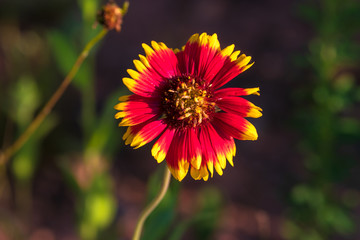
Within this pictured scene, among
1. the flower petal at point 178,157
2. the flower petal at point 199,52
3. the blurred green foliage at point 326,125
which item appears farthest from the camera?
the blurred green foliage at point 326,125

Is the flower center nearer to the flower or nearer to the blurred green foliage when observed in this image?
the flower

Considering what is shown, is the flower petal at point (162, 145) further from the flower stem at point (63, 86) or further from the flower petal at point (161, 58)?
the flower stem at point (63, 86)

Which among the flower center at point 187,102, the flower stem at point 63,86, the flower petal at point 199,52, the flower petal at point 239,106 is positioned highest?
the flower petal at point 199,52

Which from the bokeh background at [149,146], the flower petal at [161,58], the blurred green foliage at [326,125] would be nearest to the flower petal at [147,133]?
the flower petal at [161,58]

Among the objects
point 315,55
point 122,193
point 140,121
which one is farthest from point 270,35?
point 140,121

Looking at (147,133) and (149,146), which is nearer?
(147,133)

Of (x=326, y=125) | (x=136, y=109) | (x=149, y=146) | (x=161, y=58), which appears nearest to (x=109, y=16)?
(x=161, y=58)

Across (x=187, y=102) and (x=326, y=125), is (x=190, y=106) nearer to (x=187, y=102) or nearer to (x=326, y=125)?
(x=187, y=102)
